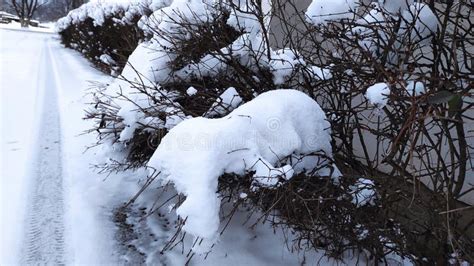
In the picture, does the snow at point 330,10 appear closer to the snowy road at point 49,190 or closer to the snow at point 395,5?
the snow at point 395,5

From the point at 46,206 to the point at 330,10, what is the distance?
2.48 m

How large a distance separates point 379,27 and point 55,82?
25.1ft

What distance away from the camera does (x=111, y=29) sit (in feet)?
31.6

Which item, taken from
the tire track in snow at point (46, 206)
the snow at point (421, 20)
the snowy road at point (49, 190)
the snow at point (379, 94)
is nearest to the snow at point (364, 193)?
the snow at point (379, 94)

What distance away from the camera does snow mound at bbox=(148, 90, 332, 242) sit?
197cm

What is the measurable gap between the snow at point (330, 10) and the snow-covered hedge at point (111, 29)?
3.47 meters

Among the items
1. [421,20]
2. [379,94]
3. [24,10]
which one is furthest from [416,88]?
[24,10]

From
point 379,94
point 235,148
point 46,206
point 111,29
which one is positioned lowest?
point 46,206

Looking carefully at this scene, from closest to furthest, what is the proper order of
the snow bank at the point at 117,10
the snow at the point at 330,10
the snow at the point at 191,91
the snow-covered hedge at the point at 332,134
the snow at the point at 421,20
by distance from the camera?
the snow-covered hedge at the point at 332,134
the snow at the point at 421,20
the snow at the point at 330,10
the snow at the point at 191,91
the snow bank at the point at 117,10

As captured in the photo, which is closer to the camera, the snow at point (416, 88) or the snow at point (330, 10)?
the snow at point (416, 88)

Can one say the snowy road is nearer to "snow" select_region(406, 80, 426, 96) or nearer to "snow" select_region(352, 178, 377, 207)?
"snow" select_region(352, 178, 377, 207)

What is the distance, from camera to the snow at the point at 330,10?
91.0 inches

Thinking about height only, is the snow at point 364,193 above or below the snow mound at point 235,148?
below

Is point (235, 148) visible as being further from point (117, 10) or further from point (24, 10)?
point (24, 10)
